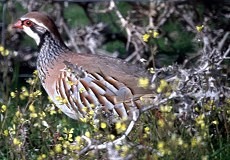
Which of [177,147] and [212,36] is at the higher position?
[177,147]

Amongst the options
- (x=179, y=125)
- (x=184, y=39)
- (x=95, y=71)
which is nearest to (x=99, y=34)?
(x=184, y=39)

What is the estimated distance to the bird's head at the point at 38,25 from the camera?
555 centimetres

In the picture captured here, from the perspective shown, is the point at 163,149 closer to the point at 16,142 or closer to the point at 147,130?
the point at 147,130

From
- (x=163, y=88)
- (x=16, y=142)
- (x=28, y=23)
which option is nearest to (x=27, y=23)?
(x=28, y=23)

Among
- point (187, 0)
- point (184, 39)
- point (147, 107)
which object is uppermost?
point (147, 107)

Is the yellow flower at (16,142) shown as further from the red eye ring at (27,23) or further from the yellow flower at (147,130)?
the red eye ring at (27,23)

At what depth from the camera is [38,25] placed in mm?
5578

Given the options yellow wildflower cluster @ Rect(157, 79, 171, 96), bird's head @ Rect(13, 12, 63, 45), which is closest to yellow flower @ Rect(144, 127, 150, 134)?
yellow wildflower cluster @ Rect(157, 79, 171, 96)

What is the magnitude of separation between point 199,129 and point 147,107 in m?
0.45

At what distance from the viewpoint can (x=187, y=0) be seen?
757cm

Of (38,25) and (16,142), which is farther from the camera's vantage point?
(38,25)

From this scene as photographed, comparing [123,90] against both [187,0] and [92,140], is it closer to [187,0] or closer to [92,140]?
[92,140]

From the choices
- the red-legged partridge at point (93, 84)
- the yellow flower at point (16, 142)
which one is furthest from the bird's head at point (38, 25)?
the yellow flower at point (16, 142)

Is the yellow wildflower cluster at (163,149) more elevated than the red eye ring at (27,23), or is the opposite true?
the yellow wildflower cluster at (163,149)
